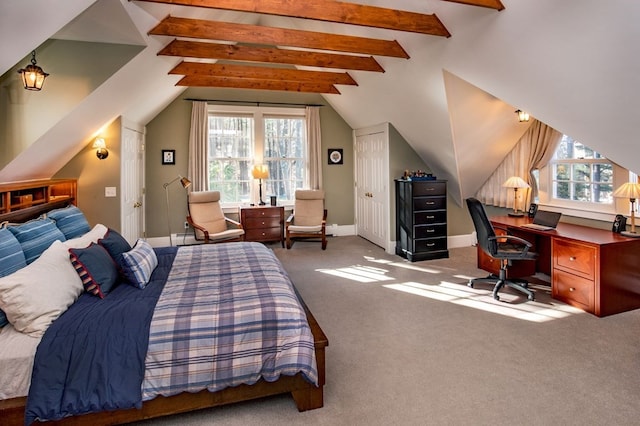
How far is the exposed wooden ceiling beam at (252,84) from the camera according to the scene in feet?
17.5

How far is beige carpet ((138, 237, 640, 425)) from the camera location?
2.05 m

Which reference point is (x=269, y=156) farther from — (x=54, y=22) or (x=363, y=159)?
(x=54, y=22)

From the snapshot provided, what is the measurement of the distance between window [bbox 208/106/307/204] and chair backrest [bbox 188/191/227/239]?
2.22ft

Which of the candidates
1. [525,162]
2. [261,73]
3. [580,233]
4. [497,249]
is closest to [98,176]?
[261,73]

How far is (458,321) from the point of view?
3.28 meters

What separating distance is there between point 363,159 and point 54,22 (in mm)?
5137

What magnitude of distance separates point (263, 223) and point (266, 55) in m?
2.84

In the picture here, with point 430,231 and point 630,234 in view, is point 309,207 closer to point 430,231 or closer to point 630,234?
point 430,231

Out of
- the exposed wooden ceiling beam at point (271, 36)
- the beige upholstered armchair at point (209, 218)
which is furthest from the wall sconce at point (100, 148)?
the exposed wooden ceiling beam at point (271, 36)

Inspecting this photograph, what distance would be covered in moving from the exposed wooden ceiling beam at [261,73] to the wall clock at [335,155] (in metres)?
1.82

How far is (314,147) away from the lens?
6.95 meters

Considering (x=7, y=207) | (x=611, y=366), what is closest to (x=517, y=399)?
(x=611, y=366)

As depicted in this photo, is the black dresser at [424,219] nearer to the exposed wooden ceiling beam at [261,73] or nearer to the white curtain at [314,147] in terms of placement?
the exposed wooden ceiling beam at [261,73]

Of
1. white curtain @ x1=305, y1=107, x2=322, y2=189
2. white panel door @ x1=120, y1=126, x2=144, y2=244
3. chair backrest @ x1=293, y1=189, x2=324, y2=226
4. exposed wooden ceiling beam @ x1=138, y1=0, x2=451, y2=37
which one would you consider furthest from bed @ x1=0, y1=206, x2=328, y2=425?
white curtain @ x1=305, y1=107, x2=322, y2=189
